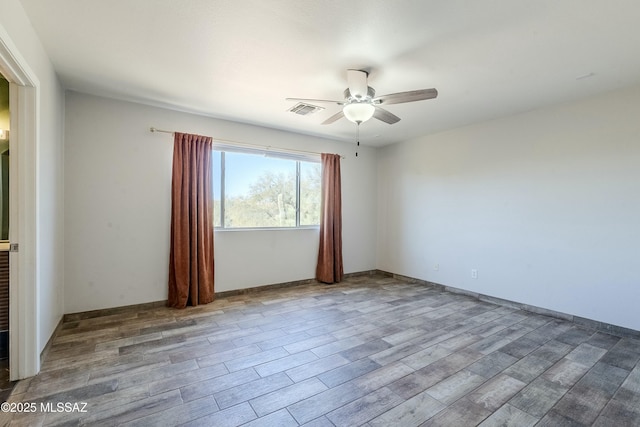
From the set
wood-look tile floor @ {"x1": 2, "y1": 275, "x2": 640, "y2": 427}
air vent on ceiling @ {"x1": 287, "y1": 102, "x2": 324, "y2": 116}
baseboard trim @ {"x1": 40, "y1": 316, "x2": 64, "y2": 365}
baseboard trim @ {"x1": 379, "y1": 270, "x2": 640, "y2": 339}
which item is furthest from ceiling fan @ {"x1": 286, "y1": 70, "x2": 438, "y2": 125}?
baseboard trim @ {"x1": 40, "y1": 316, "x2": 64, "y2": 365}

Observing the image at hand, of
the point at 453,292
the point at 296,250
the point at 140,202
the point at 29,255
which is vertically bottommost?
the point at 453,292

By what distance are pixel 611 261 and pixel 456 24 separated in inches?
120

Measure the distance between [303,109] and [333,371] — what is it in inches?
114

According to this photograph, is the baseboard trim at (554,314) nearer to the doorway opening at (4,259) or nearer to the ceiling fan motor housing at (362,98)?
the ceiling fan motor housing at (362,98)

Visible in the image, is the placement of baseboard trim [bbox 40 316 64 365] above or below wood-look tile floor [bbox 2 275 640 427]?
above

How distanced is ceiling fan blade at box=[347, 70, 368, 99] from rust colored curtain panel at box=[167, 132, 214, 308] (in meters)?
2.20

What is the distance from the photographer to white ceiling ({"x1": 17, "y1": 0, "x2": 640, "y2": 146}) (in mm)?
1889

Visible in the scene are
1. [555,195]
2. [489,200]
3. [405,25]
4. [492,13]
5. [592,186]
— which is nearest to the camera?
[492,13]

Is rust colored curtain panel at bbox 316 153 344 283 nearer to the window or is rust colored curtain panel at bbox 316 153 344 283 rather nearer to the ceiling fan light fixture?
the window

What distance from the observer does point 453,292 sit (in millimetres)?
4531

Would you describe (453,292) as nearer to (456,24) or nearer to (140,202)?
(456,24)

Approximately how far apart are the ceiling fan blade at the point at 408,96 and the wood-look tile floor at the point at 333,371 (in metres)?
2.22

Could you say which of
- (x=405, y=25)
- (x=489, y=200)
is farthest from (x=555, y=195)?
(x=405, y=25)

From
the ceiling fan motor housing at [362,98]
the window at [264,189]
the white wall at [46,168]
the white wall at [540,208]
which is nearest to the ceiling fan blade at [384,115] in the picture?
the ceiling fan motor housing at [362,98]
